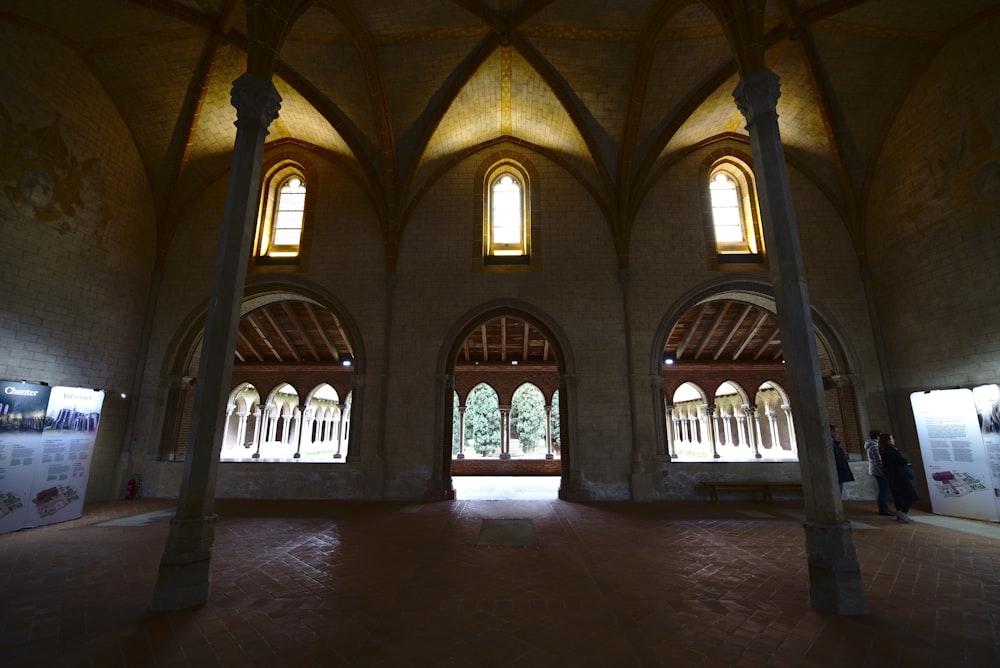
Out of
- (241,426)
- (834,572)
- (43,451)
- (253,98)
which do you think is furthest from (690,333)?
(241,426)

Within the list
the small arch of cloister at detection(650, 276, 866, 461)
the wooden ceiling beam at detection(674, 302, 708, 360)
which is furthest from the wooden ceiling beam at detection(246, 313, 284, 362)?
the wooden ceiling beam at detection(674, 302, 708, 360)

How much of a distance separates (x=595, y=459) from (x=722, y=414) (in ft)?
59.6

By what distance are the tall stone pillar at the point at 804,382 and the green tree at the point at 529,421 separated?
818 inches

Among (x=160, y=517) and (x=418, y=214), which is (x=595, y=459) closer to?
(x=418, y=214)

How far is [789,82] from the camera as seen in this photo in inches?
379

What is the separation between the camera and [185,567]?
12.6 feet

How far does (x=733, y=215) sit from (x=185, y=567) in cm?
1284

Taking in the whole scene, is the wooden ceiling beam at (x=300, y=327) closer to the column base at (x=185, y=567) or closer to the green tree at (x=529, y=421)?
the column base at (x=185, y=567)

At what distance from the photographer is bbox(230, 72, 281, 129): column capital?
491cm

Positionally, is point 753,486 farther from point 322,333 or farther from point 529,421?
point 529,421

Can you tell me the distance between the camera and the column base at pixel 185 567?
3752 millimetres

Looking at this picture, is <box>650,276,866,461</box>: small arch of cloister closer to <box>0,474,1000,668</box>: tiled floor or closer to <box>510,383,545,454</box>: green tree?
<box>0,474,1000,668</box>: tiled floor

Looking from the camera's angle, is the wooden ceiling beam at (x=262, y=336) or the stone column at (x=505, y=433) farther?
the stone column at (x=505, y=433)

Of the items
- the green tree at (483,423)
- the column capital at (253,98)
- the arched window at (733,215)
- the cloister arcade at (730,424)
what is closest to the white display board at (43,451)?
the column capital at (253,98)
